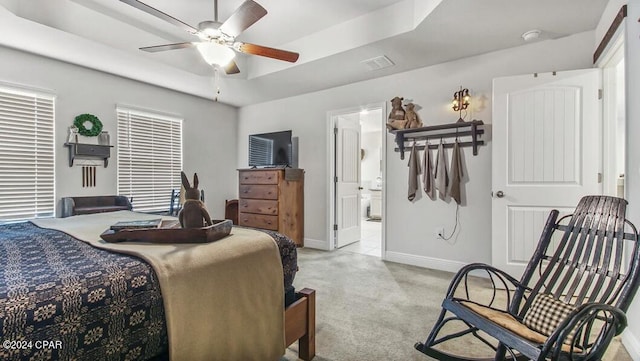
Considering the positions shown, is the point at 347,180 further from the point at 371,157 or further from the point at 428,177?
the point at 371,157

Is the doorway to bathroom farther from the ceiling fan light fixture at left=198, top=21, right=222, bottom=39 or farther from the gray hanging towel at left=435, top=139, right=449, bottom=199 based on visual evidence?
the ceiling fan light fixture at left=198, top=21, right=222, bottom=39

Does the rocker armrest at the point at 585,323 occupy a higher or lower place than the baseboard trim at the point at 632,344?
higher

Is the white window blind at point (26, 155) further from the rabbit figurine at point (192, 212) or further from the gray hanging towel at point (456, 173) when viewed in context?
the gray hanging towel at point (456, 173)

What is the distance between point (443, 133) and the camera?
3531mm

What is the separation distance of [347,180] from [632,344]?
348cm

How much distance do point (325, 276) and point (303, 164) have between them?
80.4 inches

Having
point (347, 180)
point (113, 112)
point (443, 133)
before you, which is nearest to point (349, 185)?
point (347, 180)

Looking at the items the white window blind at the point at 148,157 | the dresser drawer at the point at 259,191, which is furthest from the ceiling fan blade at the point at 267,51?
the white window blind at the point at 148,157

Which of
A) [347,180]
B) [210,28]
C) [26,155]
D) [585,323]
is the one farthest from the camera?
[347,180]

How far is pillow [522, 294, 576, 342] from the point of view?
148 cm

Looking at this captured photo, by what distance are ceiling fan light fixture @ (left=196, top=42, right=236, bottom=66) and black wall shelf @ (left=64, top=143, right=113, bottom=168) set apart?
2425mm

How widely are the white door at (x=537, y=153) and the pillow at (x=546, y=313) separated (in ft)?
4.80

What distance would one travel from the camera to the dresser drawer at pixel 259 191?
15.0 feet

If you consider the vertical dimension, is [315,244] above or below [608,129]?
below
